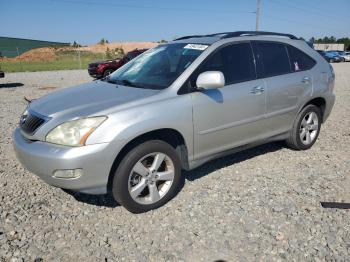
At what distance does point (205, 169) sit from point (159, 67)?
4.94 ft

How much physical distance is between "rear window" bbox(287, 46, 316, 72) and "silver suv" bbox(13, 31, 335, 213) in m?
0.02

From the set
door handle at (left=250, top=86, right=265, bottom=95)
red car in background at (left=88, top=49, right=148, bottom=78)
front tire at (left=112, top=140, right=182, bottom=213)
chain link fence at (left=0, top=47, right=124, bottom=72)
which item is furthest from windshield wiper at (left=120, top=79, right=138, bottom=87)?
chain link fence at (left=0, top=47, right=124, bottom=72)

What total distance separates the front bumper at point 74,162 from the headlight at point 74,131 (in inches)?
2.2

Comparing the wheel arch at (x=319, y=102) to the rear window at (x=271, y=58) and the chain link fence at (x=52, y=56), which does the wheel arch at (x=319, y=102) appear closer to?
the rear window at (x=271, y=58)

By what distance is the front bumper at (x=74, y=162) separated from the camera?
10.3ft

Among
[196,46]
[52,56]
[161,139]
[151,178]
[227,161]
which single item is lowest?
[52,56]

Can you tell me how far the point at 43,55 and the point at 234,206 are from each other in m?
50.8

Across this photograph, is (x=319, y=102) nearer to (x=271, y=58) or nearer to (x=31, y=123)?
(x=271, y=58)

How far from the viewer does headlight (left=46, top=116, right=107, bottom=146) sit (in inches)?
126

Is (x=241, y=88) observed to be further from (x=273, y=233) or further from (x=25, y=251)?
(x=25, y=251)

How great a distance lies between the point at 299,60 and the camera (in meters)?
5.14

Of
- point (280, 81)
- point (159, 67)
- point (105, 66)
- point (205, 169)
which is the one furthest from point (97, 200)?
point (105, 66)

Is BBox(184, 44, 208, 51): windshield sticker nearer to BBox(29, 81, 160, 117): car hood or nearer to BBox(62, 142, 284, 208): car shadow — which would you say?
BBox(29, 81, 160, 117): car hood

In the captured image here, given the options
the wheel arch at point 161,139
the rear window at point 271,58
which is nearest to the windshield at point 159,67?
the wheel arch at point 161,139
